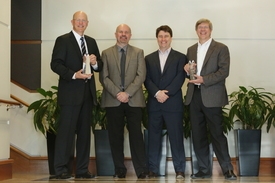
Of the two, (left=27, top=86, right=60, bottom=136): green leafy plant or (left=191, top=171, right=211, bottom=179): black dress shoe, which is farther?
(left=27, top=86, right=60, bottom=136): green leafy plant

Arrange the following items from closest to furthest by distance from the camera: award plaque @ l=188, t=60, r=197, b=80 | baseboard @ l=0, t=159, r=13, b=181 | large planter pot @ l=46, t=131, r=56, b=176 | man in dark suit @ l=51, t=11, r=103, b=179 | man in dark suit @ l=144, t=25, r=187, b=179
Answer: baseboard @ l=0, t=159, r=13, b=181 → man in dark suit @ l=51, t=11, r=103, b=179 → award plaque @ l=188, t=60, r=197, b=80 → man in dark suit @ l=144, t=25, r=187, b=179 → large planter pot @ l=46, t=131, r=56, b=176

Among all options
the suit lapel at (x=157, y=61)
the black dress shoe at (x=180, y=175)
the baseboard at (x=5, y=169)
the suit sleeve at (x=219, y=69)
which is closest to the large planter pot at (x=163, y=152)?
the black dress shoe at (x=180, y=175)

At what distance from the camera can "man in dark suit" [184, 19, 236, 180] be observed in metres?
5.26

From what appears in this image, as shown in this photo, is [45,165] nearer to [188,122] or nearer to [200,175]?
[188,122]

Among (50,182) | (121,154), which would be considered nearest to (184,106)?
(121,154)

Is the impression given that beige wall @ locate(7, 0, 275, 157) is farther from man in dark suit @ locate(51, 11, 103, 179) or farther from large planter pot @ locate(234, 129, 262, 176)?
man in dark suit @ locate(51, 11, 103, 179)

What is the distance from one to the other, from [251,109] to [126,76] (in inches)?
57.5

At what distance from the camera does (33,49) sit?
21.9 ft

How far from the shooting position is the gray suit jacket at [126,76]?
5.30 m

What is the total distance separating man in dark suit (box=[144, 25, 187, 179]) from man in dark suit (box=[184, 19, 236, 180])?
14 cm

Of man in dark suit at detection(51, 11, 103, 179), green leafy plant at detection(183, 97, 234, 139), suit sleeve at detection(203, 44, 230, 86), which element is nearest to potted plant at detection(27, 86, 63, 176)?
man in dark suit at detection(51, 11, 103, 179)

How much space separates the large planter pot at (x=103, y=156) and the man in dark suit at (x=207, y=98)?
953 millimetres

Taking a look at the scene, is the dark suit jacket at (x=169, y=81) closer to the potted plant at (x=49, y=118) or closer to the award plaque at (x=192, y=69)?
the award plaque at (x=192, y=69)

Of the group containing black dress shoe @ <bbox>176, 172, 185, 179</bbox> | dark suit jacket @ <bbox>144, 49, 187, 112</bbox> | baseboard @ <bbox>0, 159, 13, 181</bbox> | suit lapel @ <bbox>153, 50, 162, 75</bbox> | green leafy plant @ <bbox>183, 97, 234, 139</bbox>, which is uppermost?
suit lapel @ <bbox>153, 50, 162, 75</bbox>
